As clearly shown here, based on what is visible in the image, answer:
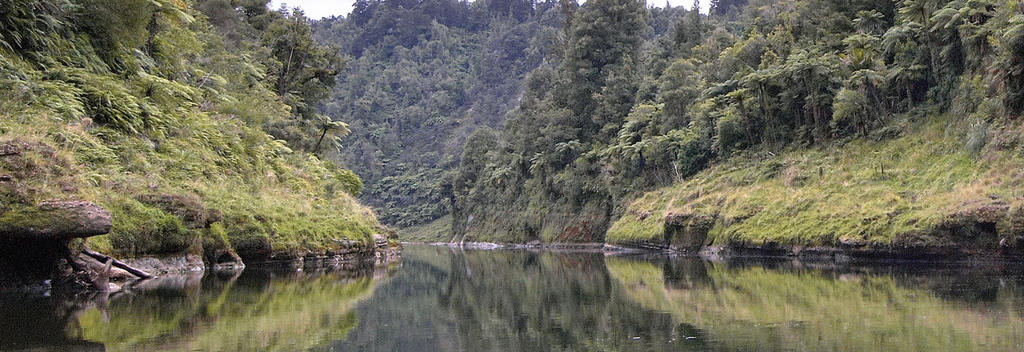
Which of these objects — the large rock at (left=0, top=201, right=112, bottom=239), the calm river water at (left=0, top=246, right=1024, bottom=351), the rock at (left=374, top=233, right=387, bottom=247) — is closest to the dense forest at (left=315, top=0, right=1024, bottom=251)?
the calm river water at (left=0, top=246, right=1024, bottom=351)

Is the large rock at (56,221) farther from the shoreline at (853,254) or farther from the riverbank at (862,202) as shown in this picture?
the shoreline at (853,254)

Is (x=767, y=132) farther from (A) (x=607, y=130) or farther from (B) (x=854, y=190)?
(A) (x=607, y=130)

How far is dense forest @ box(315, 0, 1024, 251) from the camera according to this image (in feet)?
73.8

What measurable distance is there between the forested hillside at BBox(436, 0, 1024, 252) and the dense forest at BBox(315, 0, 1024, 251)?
9 cm

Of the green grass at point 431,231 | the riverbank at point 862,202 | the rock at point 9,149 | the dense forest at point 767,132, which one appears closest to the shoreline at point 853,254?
the riverbank at point 862,202

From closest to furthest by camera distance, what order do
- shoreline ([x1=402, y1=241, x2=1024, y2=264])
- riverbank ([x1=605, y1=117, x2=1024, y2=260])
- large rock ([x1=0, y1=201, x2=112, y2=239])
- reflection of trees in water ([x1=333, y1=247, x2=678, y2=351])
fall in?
reflection of trees in water ([x1=333, y1=247, x2=678, y2=351])
large rock ([x1=0, y1=201, x2=112, y2=239])
shoreline ([x1=402, y1=241, x2=1024, y2=264])
riverbank ([x1=605, y1=117, x2=1024, y2=260])

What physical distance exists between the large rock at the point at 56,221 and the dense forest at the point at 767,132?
18303 millimetres

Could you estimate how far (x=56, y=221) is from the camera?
10961mm

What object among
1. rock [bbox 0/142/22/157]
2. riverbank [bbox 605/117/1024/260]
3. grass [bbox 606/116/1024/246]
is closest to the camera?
rock [bbox 0/142/22/157]

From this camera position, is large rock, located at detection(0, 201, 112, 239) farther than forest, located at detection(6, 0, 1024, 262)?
No

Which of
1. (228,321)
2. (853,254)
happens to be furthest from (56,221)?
(853,254)

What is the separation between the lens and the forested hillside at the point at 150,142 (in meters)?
13.9

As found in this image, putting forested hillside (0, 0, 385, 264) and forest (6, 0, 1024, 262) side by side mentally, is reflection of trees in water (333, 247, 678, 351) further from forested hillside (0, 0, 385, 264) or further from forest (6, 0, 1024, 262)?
forest (6, 0, 1024, 262)

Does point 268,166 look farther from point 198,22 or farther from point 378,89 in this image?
point 378,89
